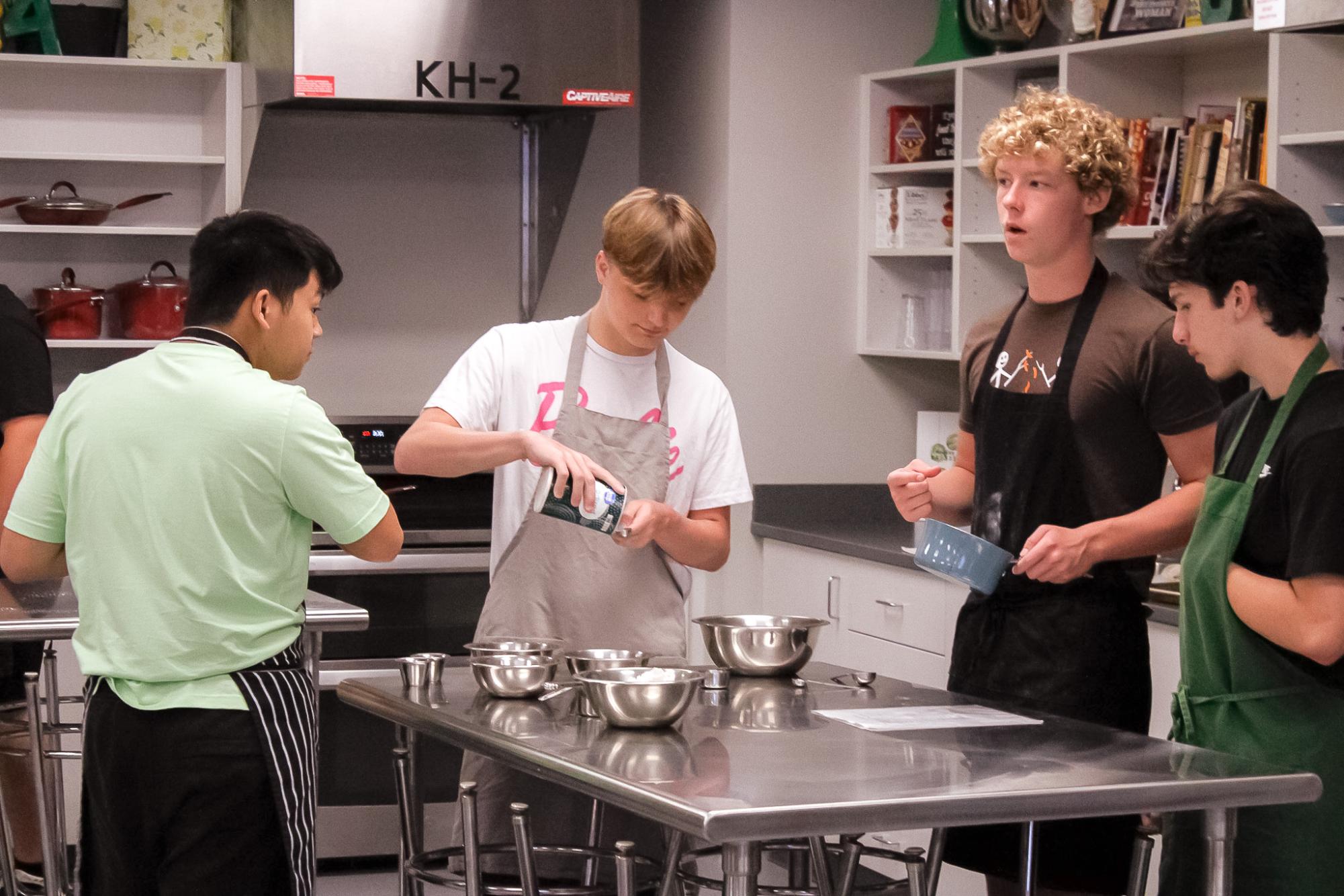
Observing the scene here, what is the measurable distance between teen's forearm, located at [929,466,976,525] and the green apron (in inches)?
22.4

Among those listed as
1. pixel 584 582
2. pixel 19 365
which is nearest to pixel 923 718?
pixel 584 582

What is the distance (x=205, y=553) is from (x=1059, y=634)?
119 centimetres

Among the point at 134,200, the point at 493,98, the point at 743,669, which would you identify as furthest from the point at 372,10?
the point at 743,669

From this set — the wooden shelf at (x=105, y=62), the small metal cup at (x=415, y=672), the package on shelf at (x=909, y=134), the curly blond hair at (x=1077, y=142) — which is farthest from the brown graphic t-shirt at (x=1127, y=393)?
the wooden shelf at (x=105, y=62)

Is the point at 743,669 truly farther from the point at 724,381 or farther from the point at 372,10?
the point at 372,10

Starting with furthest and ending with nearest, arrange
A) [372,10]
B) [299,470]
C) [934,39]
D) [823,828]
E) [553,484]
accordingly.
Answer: [934,39], [372,10], [553,484], [299,470], [823,828]

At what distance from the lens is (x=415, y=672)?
2307mm

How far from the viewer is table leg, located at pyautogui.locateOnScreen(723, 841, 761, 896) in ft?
5.38

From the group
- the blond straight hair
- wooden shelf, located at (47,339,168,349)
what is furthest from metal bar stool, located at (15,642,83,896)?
wooden shelf, located at (47,339,168,349)

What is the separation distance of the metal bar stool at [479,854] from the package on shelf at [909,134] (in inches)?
95.0

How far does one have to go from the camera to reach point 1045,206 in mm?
2459

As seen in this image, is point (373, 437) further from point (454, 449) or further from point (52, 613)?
point (454, 449)

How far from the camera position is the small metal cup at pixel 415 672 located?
231cm

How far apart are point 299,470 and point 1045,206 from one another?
1148 millimetres
